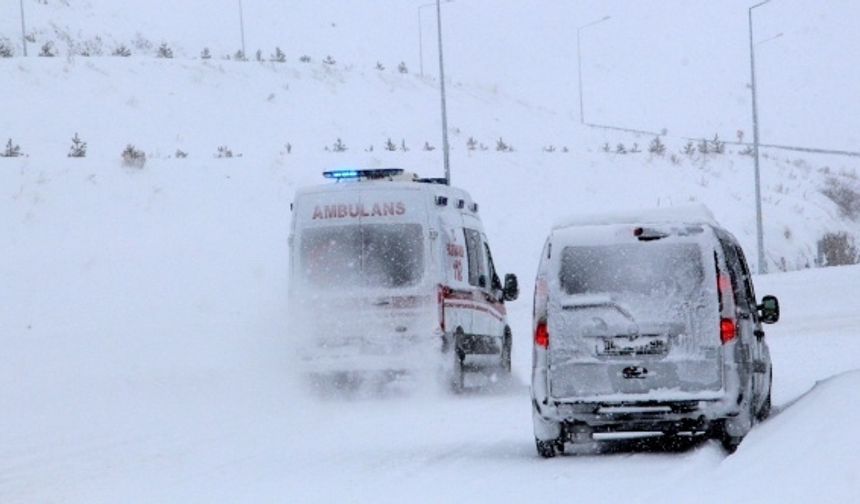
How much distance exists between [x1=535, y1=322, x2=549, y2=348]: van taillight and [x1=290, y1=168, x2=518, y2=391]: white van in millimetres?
6140

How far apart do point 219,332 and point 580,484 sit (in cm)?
1922

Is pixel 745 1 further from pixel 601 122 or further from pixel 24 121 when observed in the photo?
pixel 24 121

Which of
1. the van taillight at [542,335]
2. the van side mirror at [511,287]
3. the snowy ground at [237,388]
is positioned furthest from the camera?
the van side mirror at [511,287]

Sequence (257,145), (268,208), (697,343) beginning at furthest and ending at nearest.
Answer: (257,145), (268,208), (697,343)

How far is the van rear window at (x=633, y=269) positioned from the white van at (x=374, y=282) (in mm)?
6286

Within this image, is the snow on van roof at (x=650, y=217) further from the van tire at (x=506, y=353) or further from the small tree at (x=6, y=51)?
the small tree at (x=6, y=51)

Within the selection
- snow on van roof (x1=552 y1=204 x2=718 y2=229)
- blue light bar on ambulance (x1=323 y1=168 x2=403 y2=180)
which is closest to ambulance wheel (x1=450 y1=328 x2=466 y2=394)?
blue light bar on ambulance (x1=323 y1=168 x2=403 y2=180)

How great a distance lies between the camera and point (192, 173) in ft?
136

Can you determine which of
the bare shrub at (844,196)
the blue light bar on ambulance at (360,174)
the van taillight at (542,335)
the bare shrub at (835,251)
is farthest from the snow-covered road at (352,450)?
the bare shrub at (844,196)

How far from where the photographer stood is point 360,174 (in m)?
22.0

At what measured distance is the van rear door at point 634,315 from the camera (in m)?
14.4

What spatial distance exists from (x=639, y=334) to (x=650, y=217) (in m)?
0.98

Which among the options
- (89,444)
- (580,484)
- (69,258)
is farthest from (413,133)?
(580,484)

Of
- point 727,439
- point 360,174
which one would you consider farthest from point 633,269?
point 360,174
